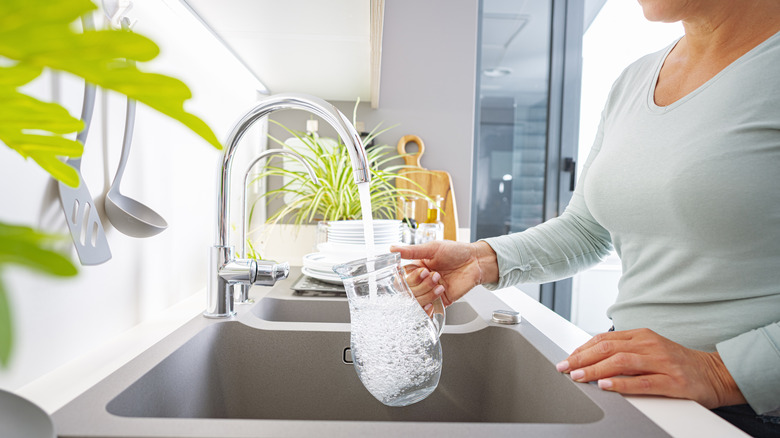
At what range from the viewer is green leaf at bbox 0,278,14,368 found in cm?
10

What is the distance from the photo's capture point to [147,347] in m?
0.66

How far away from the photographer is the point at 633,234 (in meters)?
0.79

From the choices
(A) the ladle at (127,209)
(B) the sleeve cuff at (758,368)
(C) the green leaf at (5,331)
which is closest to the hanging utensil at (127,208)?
(A) the ladle at (127,209)

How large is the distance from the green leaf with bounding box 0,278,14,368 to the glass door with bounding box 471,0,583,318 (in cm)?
272

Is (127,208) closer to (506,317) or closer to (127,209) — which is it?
(127,209)

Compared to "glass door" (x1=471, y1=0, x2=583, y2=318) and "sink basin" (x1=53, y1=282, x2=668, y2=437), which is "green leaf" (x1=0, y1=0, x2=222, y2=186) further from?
"glass door" (x1=471, y1=0, x2=583, y2=318)

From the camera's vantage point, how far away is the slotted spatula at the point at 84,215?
590 mm

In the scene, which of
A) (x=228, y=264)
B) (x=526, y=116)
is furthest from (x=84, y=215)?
(x=526, y=116)

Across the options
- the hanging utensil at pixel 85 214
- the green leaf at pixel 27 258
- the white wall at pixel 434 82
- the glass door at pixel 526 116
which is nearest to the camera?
the green leaf at pixel 27 258

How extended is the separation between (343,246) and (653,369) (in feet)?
2.57

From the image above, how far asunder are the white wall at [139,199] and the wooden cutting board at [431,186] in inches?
30.2

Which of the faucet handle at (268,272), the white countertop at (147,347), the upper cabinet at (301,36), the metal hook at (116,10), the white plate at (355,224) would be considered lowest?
the white countertop at (147,347)

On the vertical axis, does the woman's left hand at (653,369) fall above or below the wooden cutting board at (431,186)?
below

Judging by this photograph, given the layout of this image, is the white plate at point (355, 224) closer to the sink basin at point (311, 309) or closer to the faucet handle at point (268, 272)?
the sink basin at point (311, 309)
